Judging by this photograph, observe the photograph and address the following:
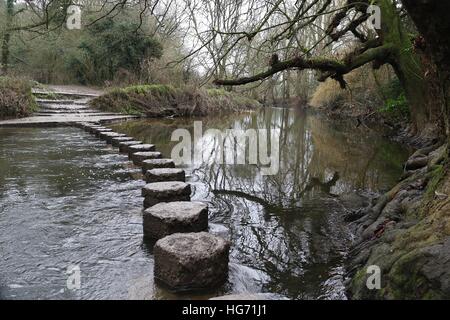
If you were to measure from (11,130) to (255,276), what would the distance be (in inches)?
385

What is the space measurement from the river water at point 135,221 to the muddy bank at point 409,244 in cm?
24

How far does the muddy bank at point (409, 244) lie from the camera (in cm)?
222

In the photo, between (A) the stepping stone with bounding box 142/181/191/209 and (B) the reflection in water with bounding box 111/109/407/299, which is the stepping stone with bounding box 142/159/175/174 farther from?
(A) the stepping stone with bounding box 142/181/191/209

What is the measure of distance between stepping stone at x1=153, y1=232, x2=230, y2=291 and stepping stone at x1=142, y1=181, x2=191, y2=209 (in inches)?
49.5

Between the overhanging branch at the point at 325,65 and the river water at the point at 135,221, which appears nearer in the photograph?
the river water at the point at 135,221

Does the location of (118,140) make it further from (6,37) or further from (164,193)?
(6,37)

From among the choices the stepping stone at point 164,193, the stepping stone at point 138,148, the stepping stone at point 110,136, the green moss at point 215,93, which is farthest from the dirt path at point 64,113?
the stepping stone at point 164,193

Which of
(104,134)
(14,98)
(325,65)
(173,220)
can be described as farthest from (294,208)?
(14,98)

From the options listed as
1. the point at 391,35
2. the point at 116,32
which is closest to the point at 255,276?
the point at 391,35

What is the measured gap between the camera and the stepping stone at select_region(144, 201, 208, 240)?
134 inches

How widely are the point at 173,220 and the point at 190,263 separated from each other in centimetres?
79

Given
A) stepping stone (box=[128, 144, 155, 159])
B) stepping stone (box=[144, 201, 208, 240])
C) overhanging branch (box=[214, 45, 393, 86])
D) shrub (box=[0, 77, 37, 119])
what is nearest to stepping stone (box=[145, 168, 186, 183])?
stepping stone (box=[144, 201, 208, 240])

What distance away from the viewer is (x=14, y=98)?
43.7 ft

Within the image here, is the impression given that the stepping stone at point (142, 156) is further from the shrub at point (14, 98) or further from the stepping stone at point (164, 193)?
the shrub at point (14, 98)
